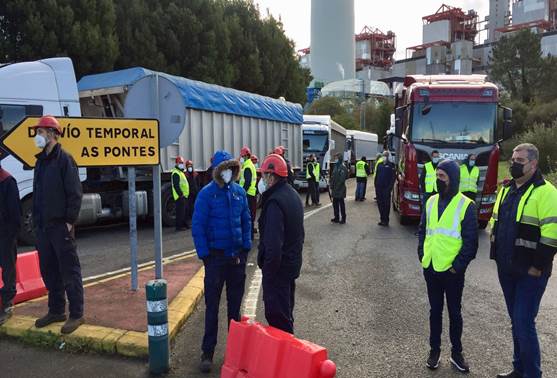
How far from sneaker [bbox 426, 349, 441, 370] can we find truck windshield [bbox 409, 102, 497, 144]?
758cm

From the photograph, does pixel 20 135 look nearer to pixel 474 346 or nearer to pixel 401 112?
pixel 474 346

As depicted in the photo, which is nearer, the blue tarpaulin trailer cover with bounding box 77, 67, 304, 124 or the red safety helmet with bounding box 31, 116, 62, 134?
the red safety helmet with bounding box 31, 116, 62, 134

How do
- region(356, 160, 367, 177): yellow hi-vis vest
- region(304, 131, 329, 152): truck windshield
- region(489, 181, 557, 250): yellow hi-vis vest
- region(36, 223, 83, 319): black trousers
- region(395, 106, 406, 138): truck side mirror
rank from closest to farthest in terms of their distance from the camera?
1. region(489, 181, 557, 250): yellow hi-vis vest
2. region(36, 223, 83, 319): black trousers
3. region(395, 106, 406, 138): truck side mirror
4. region(356, 160, 367, 177): yellow hi-vis vest
5. region(304, 131, 329, 152): truck windshield

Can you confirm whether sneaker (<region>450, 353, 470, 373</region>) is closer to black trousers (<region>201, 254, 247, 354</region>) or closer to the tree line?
black trousers (<region>201, 254, 247, 354</region>)

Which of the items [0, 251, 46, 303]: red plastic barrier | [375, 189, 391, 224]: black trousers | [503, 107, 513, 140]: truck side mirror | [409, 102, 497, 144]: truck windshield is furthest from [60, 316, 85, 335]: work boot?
[503, 107, 513, 140]: truck side mirror

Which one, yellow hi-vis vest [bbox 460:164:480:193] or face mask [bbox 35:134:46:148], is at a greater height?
face mask [bbox 35:134:46:148]

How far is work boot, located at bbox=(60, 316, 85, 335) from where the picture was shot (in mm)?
4742

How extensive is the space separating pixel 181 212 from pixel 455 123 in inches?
261

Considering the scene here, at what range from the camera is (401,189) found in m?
11.8

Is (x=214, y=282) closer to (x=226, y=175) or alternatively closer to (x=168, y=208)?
(x=226, y=175)

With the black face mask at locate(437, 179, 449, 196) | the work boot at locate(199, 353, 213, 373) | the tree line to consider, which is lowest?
the work boot at locate(199, 353, 213, 373)

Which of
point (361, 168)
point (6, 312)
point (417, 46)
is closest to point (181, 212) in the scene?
point (6, 312)

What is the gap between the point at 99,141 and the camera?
16.9 ft

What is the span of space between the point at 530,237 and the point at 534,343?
2.75 feet
